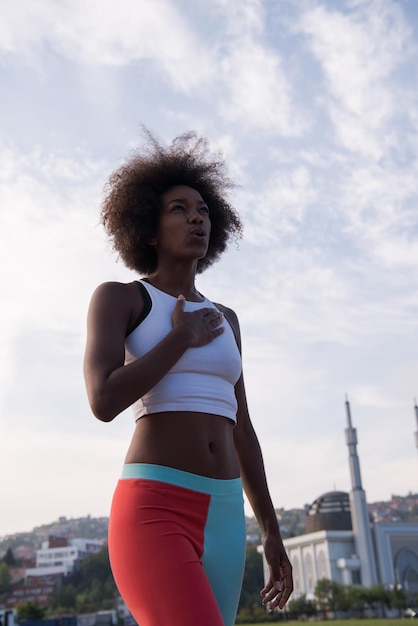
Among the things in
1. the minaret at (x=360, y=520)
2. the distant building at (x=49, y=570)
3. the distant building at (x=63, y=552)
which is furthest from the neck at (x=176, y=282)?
the distant building at (x=63, y=552)

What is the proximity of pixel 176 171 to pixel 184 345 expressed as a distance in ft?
3.17

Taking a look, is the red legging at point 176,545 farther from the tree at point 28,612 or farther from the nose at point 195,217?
the tree at point 28,612

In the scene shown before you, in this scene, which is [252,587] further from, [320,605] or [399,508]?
[399,508]

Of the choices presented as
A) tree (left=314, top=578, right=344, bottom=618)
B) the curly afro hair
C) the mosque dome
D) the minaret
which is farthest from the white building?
the curly afro hair

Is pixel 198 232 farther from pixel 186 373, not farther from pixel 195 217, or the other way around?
pixel 186 373

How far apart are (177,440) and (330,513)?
62.8m

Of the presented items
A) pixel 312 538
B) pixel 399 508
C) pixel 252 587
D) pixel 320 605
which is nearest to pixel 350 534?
pixel 312 538

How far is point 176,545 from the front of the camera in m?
1.89

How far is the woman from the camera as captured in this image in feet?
6.18

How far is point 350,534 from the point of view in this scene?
186 feet

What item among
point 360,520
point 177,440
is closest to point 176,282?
point 177,440

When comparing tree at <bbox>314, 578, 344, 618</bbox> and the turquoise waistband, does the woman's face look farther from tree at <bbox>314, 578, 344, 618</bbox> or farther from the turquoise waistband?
tree at <bbox>314, 578, 344, 618</bbox>

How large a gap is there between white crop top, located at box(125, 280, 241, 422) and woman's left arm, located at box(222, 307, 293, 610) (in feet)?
1.01

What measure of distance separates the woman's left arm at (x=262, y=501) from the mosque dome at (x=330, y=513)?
61327 mm
